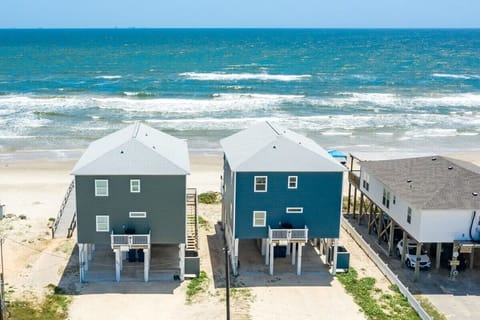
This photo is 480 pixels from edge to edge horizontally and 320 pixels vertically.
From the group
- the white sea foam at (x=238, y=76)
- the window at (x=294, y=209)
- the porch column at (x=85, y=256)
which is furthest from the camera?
the white sea foam at (x=238, y=76)

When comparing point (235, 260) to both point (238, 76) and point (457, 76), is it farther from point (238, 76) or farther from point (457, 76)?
point (457, 76)

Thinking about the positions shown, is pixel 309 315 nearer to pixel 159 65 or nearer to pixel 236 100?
pixel 236 100

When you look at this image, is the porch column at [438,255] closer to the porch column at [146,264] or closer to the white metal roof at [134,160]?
the white metal roof at [134,160]

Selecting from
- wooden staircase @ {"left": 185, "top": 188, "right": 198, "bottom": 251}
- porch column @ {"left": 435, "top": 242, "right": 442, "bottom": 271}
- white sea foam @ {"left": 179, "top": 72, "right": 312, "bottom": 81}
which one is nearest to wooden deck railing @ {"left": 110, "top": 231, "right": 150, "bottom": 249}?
wooden staircase @ {"left": 185, "top": 188, "right": 198, "bottom": 251}

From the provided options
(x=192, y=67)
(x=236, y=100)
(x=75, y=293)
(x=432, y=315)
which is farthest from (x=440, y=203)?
(x=192, y=67)

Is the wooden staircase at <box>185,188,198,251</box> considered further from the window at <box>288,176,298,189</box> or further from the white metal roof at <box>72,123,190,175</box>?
the window at <box>288,176,298,189</box>

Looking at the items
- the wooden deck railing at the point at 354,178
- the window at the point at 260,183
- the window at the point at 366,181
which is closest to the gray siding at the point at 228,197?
the window at the point at 260,183
